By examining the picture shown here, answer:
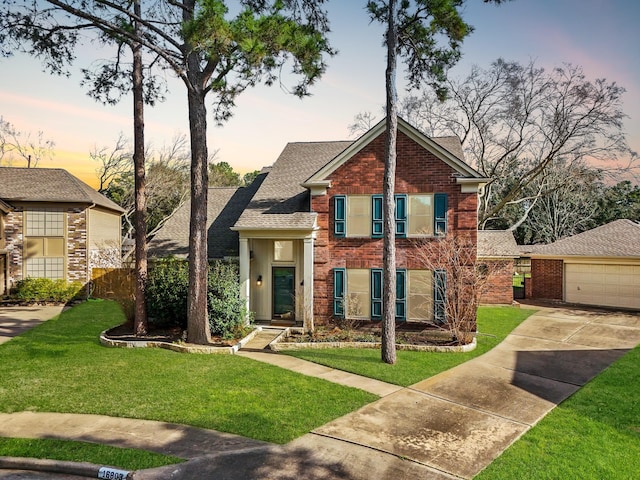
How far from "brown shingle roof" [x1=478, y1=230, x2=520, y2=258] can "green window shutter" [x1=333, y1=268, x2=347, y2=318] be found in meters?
9.52

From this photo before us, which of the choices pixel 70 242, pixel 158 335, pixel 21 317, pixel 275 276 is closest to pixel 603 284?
pixel 275 276

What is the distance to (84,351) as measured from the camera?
436 inches

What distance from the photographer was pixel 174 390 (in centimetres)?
822

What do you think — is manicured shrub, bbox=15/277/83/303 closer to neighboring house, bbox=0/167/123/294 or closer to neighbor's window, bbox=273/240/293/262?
neighboring house, bbox=0/167/123/294

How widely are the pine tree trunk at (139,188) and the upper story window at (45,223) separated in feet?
36.1

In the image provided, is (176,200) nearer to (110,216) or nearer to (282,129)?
(110,216)

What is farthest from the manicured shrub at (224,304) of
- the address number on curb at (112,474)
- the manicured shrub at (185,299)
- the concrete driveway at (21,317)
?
the address number on curb at (112,474)

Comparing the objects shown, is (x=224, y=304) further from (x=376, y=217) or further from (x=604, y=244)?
(x=604, y=244)

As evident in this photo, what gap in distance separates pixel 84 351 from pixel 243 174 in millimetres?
54460

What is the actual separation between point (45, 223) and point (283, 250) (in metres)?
13.8

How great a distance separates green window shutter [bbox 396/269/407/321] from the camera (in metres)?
13.6

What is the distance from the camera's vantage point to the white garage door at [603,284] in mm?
19016

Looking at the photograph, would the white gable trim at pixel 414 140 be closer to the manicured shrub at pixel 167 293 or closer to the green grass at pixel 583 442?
the manicured shrub at pixel 167 293

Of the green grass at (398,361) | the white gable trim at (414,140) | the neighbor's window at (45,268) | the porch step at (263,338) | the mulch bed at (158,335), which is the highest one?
the white gable trim at (414,140)
